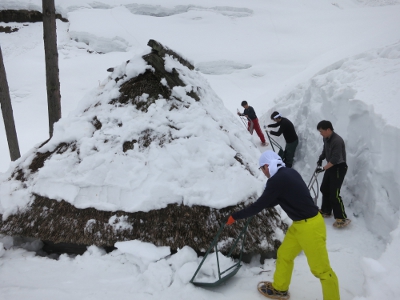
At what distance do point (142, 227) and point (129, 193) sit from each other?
487 mm

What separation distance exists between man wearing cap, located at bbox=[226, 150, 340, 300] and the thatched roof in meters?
0.57

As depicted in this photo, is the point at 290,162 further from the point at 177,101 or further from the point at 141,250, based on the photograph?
the point at 141,250

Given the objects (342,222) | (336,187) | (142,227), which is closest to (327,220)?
(342,222)

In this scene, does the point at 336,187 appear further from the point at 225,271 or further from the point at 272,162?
the point at 225,271

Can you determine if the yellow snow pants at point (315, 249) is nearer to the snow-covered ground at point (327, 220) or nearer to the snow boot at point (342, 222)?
the snow-covered ground at point (327, 220)

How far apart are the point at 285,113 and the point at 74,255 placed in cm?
592

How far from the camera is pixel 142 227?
129 inches

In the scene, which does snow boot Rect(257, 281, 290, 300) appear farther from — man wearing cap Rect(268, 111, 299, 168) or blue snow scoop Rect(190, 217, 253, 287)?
man wearing cap Rect(268, 111, 299, 168)

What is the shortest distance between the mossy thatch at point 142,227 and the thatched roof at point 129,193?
0.01 metres

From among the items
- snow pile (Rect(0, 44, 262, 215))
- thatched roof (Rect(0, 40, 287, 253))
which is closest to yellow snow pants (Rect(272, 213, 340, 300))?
thatched roof (Rect(0, 40, 287, 253))

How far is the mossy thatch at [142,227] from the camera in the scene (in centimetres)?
321

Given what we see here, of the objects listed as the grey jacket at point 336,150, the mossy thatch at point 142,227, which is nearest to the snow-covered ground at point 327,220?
the mossy thatch at point 142,227

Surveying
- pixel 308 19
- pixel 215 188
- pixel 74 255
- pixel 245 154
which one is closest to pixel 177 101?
pixel 245 154

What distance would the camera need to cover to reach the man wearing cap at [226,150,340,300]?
2.48 m
